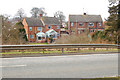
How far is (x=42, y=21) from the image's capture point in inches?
2111

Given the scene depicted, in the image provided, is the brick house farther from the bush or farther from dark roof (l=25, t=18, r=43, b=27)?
the bush

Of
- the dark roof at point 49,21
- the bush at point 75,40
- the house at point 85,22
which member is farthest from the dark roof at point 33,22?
the bush at point 75,40

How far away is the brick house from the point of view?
1986 inches

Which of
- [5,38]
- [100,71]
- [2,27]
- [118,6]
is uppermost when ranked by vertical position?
[118,6]

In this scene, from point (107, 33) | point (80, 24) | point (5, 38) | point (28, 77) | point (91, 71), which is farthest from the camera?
point (80, 24)

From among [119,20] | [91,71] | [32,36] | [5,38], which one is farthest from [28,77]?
[32,36]

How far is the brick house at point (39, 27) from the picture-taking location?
50.4 metres

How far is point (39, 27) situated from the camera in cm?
5278

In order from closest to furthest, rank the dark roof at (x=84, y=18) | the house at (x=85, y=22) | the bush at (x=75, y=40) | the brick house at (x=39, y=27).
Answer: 1. the bush at (x=75, y=40)
2. the brick house at (x=39, y=27)
3. the house at (x=85, y=22)
4. the dark roof at (x=84, y=18)

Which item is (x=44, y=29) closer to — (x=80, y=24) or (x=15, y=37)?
(x=80, y=24)

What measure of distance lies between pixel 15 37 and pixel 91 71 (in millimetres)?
15623

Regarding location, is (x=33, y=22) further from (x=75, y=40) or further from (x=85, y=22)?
(x=75, y=40)

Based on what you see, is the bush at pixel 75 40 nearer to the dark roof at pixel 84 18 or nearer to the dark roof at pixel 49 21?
the dark roof at pixel 49 21

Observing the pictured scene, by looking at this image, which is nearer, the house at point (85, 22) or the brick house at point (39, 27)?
the brick house at point (39, 27)
